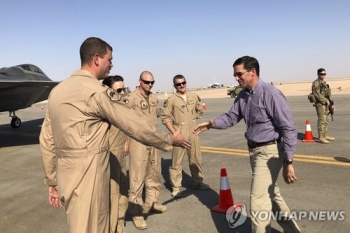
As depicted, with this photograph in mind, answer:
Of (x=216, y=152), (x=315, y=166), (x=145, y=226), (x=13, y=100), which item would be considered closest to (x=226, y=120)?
(x=145, y=226)

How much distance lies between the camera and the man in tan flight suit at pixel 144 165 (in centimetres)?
436

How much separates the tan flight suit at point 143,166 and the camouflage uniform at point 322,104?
246 inches

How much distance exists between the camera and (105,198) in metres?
2.49

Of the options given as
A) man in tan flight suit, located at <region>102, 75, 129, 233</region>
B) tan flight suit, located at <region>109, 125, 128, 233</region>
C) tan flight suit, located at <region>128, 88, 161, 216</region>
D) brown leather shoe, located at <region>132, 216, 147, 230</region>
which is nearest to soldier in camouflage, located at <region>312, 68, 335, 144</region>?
tan flight suit, located at <region>128, 88, 161, 216</region>

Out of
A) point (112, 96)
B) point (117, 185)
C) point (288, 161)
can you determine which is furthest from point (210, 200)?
point (112, 96)

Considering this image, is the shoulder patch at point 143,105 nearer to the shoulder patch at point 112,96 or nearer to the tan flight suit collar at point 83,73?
the tan flight suit collar at point 83,73

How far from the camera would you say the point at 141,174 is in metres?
4.41

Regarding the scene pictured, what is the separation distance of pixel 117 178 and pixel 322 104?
783 cm

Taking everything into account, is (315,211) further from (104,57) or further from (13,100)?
(13,100)

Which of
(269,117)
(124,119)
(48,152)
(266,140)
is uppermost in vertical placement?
(124,119)

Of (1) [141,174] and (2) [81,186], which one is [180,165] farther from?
(2) [81,186]

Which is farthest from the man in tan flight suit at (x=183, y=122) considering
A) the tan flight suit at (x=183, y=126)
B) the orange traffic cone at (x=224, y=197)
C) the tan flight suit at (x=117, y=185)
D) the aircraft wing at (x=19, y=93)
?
the aircraft wing at (x=19, y=93)

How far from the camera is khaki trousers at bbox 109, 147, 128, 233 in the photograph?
3.29 metres

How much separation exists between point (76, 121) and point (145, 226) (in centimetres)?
256
